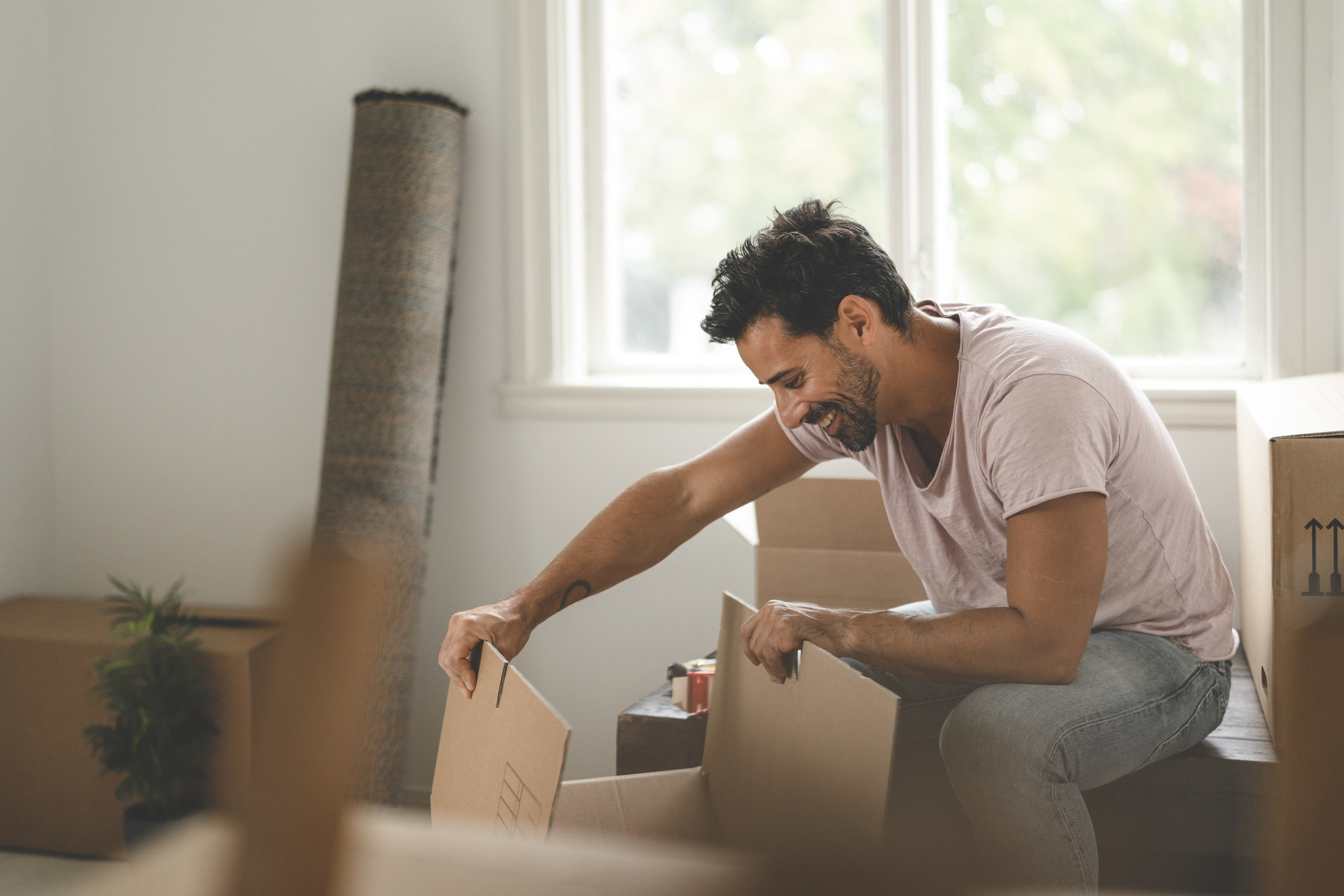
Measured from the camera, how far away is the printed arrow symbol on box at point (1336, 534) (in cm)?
106

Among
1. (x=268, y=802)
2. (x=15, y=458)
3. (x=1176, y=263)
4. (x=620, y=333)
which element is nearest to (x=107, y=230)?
(x=15, y=458)

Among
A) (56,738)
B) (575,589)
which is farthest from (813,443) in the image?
(56,738)

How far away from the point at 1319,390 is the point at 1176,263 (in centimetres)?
69

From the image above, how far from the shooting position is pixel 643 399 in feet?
7.13

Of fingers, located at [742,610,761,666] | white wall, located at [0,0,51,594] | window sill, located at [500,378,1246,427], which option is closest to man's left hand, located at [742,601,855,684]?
fingers, located at [742,610,761,666]

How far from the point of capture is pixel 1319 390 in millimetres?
1390

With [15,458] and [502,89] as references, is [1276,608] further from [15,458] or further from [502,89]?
[15,458]

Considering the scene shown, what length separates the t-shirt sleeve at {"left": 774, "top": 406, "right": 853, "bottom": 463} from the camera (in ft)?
4.55

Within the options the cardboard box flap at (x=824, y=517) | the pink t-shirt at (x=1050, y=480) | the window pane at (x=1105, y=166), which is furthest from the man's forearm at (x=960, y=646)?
the window pane at (x=1105, y=166)

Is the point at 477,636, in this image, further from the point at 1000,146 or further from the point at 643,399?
the point at 1000,146

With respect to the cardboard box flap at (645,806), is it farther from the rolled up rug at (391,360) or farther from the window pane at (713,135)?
the window pane at (713,135)

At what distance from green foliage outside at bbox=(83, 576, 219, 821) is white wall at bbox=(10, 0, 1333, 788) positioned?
9.8 inches

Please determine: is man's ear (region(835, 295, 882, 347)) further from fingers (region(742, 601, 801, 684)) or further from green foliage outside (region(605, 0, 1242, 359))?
green foliage outside (region(605, 0, 1242, 359))

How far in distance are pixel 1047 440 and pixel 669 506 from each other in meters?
0.54
